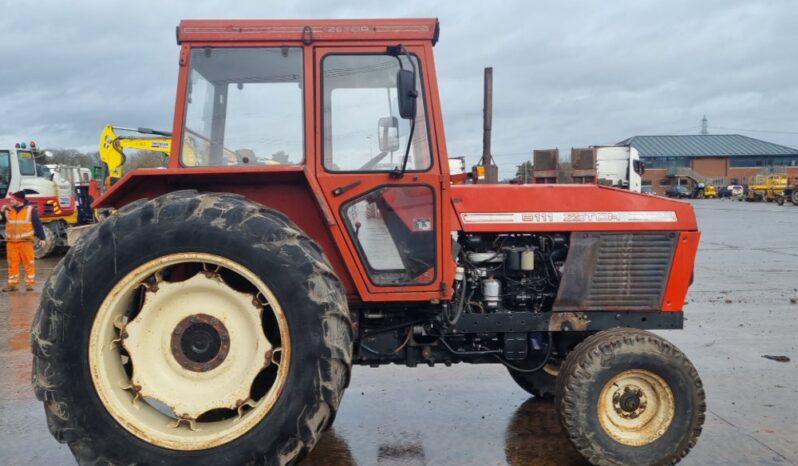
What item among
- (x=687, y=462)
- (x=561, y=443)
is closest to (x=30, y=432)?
(x=561, y=443)

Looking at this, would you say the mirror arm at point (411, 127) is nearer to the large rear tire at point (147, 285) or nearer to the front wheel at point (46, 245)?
the large rear tire at point (147, 285)

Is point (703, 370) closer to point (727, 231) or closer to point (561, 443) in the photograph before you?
point (561, 443)

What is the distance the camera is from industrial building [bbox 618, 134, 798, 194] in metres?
69.4

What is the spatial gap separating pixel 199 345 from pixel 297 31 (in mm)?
1797

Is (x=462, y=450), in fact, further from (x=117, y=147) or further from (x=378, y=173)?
(x=117, y=147)

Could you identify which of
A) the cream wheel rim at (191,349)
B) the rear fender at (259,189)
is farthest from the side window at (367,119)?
the cream wheel rim at (191,349)

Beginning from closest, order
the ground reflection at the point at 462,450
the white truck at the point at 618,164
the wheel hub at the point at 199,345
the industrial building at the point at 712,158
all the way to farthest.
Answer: the wheel hub at the point at 199,345 < the ground reflection at the point at 462,450 < the white truck at the point at 618,164 < the industrial building at the point at 712,158

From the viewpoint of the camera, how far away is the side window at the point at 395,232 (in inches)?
149

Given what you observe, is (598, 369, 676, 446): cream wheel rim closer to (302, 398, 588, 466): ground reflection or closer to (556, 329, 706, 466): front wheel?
(556, 329, 706, 466): front wheel

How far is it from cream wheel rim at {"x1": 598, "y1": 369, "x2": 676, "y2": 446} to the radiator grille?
1.77 feet

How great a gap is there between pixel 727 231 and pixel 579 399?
2070 cm

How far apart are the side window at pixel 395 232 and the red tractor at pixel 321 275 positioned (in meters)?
0.01

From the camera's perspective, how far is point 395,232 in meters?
3.84

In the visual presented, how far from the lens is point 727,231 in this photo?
22.0 metres
